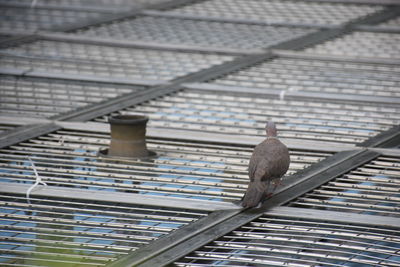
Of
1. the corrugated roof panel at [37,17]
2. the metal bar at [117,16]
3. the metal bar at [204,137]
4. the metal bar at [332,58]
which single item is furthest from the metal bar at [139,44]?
the metal bar at [204,137]

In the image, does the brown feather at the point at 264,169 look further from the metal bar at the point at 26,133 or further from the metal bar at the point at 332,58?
the metal bar at the point at 332,58

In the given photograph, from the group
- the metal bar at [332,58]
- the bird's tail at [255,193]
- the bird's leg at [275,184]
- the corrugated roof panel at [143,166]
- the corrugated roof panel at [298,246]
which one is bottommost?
the corrugated roof panel at [298,246]

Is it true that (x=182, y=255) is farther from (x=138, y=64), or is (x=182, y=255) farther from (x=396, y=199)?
(x=138, y=64)

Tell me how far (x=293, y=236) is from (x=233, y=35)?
919 centimetres

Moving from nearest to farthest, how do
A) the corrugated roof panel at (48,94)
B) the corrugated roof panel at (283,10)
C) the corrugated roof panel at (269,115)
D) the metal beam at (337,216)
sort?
the metal beam at (337,216), the corrugated roof panel at (269,115), the corrugated roof panel at (48,94), the corrugated roof panel at (283,10)

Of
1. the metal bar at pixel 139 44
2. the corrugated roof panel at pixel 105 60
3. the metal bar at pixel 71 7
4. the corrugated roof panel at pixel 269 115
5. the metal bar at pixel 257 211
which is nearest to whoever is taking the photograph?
the metal bar at pixel 257 211

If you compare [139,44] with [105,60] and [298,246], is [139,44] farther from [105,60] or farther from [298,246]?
[298,246]

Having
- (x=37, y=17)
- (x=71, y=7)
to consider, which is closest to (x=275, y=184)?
(x=37, y=17)

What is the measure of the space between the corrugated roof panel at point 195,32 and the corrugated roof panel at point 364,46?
2.70 ft

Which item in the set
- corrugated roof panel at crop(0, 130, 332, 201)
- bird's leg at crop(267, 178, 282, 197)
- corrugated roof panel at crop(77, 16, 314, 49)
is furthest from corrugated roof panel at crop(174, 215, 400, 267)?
corrugated roof panel at crop(77, 16, 314, 49)

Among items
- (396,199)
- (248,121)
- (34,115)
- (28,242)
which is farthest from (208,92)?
(28,242)

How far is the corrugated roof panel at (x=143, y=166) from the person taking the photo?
26.9ft

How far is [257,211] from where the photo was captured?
293 inches

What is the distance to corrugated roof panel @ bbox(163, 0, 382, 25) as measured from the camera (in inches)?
675
